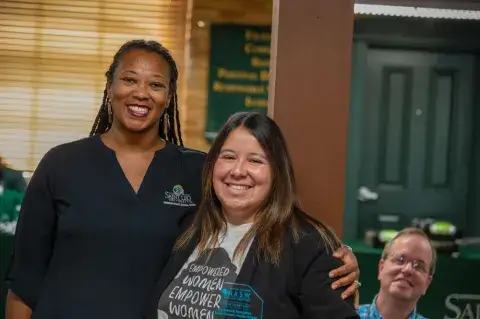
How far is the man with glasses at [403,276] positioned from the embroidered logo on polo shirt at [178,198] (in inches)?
38.0

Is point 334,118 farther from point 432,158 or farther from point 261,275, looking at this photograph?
point 432,158

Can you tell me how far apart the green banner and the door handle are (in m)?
1.00

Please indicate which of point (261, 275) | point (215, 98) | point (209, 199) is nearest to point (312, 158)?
point (209, 199)

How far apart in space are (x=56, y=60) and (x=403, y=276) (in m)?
2.26

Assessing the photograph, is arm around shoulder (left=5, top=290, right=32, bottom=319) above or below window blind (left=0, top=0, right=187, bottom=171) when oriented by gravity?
below

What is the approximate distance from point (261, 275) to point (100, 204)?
524 mm

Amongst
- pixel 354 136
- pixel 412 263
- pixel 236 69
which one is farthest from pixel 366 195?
pixel 412 263

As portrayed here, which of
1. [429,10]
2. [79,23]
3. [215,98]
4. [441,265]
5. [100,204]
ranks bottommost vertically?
[441,265]

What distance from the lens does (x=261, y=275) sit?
68.8 inches

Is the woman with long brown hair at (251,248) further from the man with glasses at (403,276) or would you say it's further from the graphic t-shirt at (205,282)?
the man with glasses at (403,276)

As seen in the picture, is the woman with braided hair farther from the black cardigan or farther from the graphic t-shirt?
the black cardigan

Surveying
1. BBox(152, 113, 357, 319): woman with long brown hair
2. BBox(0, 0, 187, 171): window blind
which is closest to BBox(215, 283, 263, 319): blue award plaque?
BBox(152, 113, 357, 319): woman with long brown hair

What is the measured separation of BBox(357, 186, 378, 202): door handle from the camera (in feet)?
14.9

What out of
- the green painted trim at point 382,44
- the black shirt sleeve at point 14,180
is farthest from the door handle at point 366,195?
the black shirt sleeve at point 14,180
